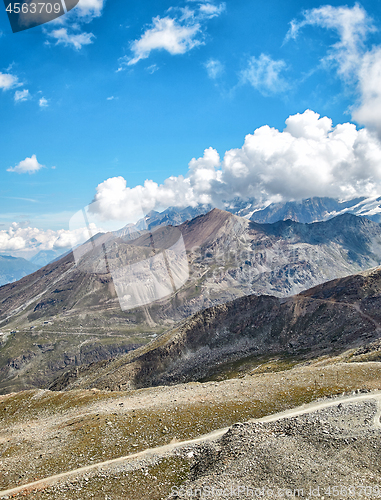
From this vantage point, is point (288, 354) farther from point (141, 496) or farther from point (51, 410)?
point (141, 496)

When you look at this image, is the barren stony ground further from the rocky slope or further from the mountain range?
the mountain range

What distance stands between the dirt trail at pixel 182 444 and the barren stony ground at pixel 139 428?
1.45 feet

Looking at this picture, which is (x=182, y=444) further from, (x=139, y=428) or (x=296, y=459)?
(x=296, y=459)

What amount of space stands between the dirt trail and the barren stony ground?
0.44 m

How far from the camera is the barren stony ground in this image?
72.9 feet

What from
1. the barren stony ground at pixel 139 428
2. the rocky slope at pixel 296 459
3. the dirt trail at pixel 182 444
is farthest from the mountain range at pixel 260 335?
the rocky slope at pixel 296 459

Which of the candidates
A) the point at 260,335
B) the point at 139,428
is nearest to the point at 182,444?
the point at 139,428

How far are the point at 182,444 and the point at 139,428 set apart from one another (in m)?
5.75

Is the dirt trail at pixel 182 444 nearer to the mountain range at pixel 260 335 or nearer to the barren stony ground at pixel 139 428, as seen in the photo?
the barren stony ground at pixel 139 428

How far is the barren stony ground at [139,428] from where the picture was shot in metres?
22.2

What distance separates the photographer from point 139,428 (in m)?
29.7

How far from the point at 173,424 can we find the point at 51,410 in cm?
2599

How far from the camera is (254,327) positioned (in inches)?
4082

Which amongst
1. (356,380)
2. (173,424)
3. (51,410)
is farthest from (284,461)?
(51,410)
